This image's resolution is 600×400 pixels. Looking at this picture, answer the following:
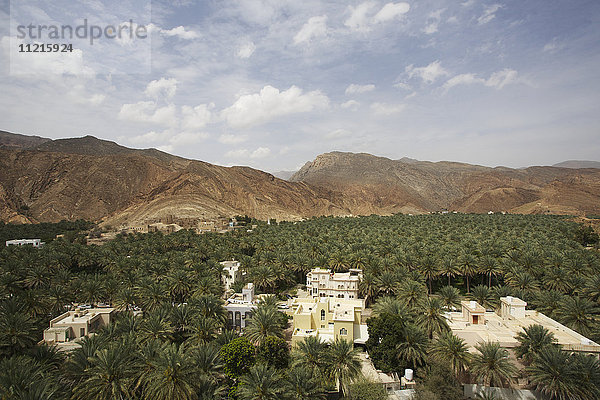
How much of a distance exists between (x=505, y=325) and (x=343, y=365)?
13.0m

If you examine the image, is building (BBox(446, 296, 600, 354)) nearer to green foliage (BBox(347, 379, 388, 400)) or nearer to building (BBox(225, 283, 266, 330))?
green foliage (BBox(347, 379, 388, 400))

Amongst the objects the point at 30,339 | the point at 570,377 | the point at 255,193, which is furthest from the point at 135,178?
the point at 570,377

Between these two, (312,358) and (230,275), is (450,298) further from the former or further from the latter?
(230,275)

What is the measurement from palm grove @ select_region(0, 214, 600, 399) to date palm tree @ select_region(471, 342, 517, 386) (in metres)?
0.09

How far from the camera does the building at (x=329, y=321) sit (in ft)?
89.6

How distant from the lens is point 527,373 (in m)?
21.1

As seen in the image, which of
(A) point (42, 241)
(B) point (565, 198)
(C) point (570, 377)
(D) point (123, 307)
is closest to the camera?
(C) point (570, 377)

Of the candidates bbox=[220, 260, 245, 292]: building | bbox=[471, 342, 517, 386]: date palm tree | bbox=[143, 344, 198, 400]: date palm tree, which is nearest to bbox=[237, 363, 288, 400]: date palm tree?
bbox=[143, 344, 198, 400]: date palm tree

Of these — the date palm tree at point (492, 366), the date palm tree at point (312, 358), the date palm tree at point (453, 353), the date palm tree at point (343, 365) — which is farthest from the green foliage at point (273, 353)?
the date palm tree at point (492, 366)

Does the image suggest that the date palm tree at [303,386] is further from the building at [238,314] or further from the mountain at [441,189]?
the mountain at [441,189]

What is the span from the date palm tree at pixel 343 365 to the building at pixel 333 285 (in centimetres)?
1353

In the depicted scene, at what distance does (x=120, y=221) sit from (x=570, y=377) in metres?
98.7

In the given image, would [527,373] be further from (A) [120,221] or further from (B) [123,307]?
(A) [120,221]

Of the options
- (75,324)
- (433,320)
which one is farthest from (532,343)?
(75,324)
